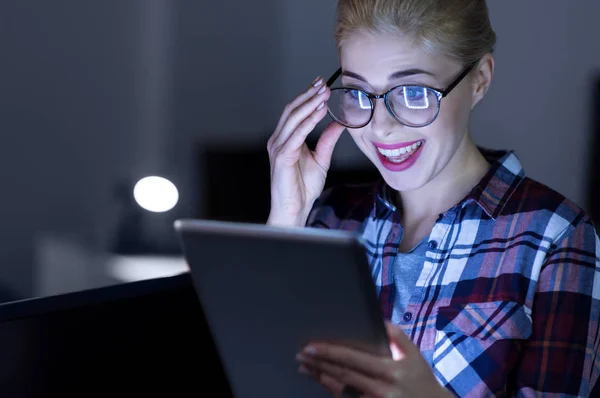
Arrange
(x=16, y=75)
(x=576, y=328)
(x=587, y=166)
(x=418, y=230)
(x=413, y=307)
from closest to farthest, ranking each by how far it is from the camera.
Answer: (x=576, y=328) < (x=413, y=307) < (x=418, y=230) < (x=587, y=166) < (x=16, y=75)

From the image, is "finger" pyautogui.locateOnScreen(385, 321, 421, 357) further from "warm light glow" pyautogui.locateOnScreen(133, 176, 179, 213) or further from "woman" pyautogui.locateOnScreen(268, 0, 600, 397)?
"warm light glow" pyautogui.locateOnScreen(133, 176, 179, 213)

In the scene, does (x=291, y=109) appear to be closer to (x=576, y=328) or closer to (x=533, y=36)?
(x=576, y=328)

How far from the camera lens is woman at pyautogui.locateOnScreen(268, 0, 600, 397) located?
4.42 ft

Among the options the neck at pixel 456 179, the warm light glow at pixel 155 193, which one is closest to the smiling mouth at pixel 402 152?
the neck at pixel 456 179

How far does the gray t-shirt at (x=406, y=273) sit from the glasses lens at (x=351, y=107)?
257mm

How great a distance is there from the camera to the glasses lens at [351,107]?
145cm

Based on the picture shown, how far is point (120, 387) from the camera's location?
109cm

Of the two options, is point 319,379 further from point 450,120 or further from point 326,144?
point 326,144

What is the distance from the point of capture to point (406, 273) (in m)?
1.52

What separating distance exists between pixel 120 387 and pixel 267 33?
7.05 feet

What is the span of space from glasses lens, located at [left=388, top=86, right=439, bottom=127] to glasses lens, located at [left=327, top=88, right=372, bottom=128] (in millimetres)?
50

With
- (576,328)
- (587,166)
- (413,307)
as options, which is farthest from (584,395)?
(587,166)

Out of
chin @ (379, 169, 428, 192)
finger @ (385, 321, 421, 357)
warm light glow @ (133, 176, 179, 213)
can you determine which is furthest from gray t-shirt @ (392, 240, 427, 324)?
warm light glow @ (133, 176, 179, 213)

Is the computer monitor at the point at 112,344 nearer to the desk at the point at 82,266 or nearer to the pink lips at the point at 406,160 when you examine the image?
the pink lips at the point at 406,160
